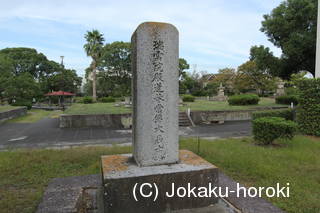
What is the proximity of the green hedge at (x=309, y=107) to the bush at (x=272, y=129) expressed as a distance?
272cm

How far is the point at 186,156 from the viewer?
9.16 ft

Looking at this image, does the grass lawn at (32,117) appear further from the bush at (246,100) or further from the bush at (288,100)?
the bush at (288,100)

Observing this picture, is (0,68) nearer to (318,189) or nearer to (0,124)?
(0,124)

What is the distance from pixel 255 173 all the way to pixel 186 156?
2114 mm

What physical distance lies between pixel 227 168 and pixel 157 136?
2698 millimetres

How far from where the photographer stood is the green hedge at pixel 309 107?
8.06m

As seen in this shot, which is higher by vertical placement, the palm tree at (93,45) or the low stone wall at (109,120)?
the palm tree at (93,45)

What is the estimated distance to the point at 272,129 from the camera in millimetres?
6270

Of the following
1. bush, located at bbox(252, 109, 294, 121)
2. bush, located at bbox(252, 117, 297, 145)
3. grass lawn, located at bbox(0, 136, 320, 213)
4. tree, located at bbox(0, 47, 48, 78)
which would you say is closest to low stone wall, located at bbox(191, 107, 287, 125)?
bush, located at bbox(252, 109, 294, 121)

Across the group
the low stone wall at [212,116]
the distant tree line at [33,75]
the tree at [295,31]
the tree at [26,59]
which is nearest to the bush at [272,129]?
the low stone wall at [212,116]

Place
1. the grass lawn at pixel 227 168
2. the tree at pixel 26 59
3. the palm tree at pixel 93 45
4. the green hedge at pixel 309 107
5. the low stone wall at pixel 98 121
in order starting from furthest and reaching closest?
the tree at pixel 26 59
the palm tree at pixel 93 45
the low stone wall at pixel 98 121
the green hedge at pixel 309 107
the grass lawn at pixel 227 168

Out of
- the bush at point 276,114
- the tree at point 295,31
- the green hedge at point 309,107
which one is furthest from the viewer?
the tree at point 295,31

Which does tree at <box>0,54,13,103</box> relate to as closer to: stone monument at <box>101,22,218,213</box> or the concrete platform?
the concrete platform

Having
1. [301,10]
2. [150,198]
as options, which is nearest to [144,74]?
[150,198]
